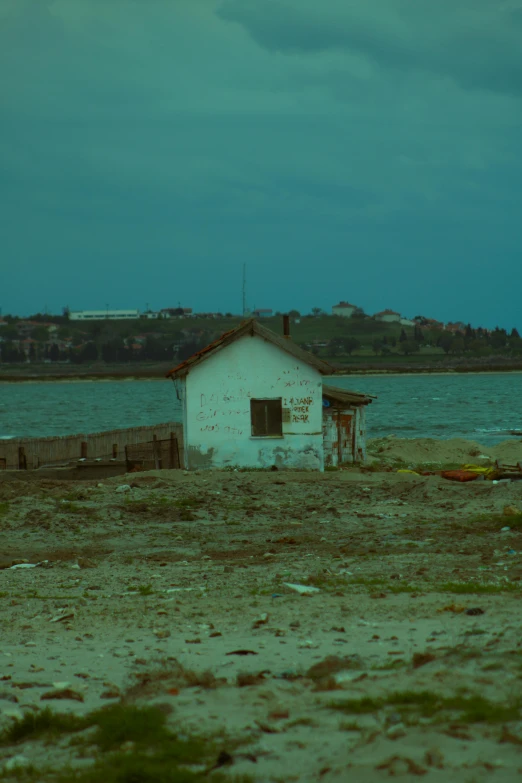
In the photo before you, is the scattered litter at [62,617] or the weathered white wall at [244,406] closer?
the scattered litter at [62,617]

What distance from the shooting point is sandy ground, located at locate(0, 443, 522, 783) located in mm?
5297

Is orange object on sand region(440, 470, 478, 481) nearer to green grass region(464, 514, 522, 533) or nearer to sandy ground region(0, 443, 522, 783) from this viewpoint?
sandy ground region(0, 443, 522, 783)

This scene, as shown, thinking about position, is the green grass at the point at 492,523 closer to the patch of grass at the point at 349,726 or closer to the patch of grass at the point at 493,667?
the patch of grass at the point at 493,667

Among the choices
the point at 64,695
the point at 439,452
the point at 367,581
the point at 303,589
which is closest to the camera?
the point at 64,695

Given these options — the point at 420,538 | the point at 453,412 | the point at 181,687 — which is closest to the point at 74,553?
the point at 420,538

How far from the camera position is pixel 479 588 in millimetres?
10023

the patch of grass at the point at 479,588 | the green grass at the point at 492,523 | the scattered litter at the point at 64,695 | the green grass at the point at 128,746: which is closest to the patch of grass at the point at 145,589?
the patch of grass at the point at 479,588

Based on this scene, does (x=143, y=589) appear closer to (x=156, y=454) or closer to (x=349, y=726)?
(x=349, y=726)

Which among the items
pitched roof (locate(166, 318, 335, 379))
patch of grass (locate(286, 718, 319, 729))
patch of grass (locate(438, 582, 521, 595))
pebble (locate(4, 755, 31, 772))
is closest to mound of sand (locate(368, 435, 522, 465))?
pitched roof (locate(166, 318, 335, 379))

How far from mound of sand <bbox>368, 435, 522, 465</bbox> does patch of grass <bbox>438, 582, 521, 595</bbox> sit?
2657 cm

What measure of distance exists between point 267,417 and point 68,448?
29.8 feet

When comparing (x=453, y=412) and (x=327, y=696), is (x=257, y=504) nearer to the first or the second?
(x=327, y=696)

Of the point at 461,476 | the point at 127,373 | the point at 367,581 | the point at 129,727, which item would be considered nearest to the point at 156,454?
the point at 461,476

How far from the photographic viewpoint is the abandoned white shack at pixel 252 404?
29.2 metres
